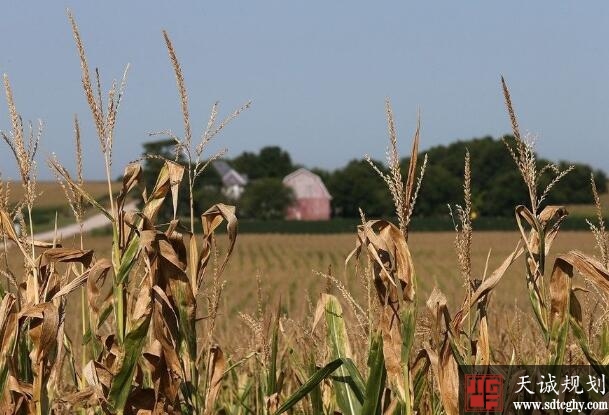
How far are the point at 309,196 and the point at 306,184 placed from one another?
7.00 ft

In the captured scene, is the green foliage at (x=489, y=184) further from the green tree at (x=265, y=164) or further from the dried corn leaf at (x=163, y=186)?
the dried corn leaf at (x=163, y=186)

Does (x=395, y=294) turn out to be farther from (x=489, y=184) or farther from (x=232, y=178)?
(x=232, y=178)

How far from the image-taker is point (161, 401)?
2.60m

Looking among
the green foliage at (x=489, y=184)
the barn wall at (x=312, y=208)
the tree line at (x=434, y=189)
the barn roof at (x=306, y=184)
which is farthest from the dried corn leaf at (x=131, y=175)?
the barn roof at (x=306, y=184)

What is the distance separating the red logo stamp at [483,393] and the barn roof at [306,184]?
103063mm

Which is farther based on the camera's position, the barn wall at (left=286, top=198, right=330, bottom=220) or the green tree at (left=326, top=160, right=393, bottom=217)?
the barn wall at (left=286, top=198, right=330, bottom=220)

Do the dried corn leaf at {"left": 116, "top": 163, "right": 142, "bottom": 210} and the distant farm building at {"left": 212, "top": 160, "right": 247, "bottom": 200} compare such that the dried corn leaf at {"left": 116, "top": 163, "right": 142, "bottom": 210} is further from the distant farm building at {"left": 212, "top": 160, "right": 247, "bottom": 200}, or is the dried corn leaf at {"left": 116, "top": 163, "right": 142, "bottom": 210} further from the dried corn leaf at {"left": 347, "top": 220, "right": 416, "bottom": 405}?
the distant farm building at {"left": 212, "top": 160, "right": 247, "bottom": 200}

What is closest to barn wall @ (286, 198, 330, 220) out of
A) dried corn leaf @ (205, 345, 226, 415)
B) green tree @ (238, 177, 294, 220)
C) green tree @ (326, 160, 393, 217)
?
green tree @ (326, 160, 393, 217)

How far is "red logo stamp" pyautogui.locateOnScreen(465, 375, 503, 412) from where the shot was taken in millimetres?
2475

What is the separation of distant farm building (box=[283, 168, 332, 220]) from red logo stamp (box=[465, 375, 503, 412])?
331ft

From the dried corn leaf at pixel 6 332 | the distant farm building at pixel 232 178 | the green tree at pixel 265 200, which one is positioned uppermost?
the distant farm building at pixel 232 178

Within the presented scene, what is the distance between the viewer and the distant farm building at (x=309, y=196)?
106 metres

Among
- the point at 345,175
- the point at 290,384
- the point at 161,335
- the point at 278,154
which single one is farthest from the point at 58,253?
the point at 278,154

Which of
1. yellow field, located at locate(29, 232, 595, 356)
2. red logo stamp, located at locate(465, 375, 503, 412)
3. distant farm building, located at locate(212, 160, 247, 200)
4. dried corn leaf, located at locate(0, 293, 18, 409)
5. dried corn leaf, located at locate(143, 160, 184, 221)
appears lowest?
yellow field, located at locate(29, 232, 595, 356)
